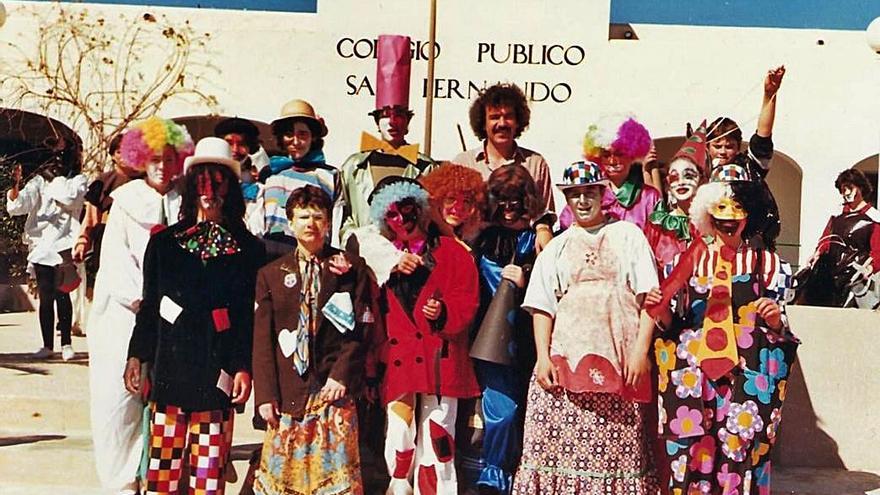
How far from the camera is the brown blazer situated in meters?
5.35

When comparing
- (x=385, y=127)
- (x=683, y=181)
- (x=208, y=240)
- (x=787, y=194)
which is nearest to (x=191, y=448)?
(x=208, y=240)

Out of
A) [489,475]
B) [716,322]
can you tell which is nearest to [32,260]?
[489,475]

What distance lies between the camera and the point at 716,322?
5.37 meters

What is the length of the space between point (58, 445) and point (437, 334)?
2402mm

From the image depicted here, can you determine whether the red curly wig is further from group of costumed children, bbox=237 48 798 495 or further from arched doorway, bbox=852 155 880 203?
arched doorway, bbox=852 155 880 203

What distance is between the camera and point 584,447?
5.32 m

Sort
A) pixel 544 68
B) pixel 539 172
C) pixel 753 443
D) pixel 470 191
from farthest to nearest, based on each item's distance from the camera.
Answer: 1. pixel 544 68
2. pixel 539 172
3. pixel 470 191
4. pixel 753 443

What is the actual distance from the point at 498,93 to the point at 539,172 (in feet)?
1.48

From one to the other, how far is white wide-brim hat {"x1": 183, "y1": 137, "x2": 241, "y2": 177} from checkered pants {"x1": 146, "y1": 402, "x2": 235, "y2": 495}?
1105mm

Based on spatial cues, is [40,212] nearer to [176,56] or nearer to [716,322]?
[176,56]

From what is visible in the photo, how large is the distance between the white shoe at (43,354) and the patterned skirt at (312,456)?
385 cm

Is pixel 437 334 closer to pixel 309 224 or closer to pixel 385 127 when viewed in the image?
pixel 309 224

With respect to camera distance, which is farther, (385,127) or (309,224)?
(385,127)

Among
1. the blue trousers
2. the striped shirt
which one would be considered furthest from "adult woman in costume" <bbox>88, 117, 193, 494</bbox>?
the blue trousers
